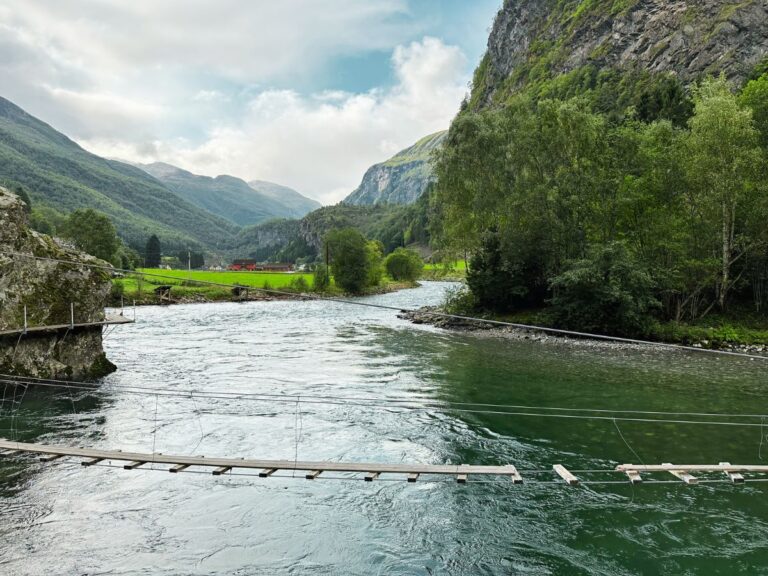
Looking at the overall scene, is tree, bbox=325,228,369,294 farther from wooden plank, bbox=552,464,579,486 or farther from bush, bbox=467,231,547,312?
wooden plank, bbox=552,464,579,486

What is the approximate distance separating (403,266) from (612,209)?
8452 cm

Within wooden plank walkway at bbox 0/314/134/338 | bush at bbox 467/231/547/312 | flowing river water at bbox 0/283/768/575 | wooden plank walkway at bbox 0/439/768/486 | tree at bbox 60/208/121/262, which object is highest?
tree at bbox 60/208/121/262

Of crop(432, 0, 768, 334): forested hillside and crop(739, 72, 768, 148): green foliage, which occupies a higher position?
crop(739, 72, 768, 148): green foliage

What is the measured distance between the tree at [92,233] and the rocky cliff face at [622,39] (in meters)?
104

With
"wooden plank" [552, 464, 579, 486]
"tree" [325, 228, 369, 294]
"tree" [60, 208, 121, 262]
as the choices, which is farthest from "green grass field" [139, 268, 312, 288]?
"wooden plank" [552, 464, 579, 486]

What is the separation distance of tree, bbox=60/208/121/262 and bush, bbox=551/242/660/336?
8352cm

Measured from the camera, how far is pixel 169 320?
50.4m

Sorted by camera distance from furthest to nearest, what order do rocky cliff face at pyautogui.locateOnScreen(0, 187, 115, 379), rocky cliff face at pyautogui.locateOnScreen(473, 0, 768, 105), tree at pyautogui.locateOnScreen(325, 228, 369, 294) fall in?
tree at pyautogui.locateOnScreen(325, 228, 369, 294) → rocky cliff face at pyautogui.locateOnScreen(473, 0, 768, 105) → rocky cliff face at pyautogui.locateOnScreen(0, 187, 115, 379)

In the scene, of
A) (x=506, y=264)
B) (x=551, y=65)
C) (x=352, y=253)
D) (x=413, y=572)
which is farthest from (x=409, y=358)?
(x=551, y=65)

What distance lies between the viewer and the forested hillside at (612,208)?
34.2m

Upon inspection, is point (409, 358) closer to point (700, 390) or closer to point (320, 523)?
point (700, 390)

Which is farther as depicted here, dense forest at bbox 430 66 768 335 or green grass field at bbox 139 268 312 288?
green grass field at bbox 139 268 312 288

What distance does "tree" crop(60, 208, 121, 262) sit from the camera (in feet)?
291

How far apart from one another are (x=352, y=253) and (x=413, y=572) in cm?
7822
